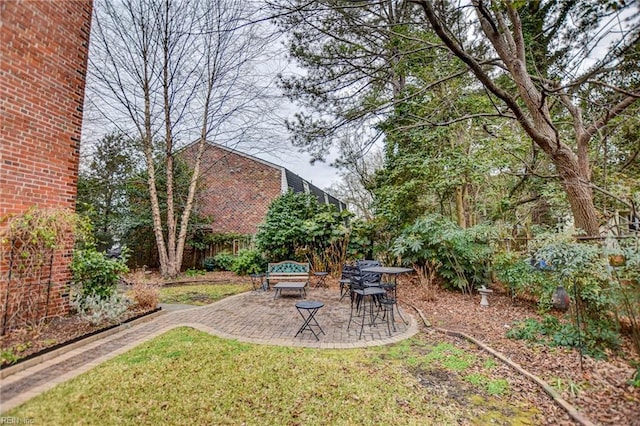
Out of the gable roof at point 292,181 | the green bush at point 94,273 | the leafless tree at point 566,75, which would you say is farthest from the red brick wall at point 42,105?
the gable roof at point 292,181

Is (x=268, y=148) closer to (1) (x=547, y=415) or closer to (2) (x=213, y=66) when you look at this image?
(2) (x=213, y=66)

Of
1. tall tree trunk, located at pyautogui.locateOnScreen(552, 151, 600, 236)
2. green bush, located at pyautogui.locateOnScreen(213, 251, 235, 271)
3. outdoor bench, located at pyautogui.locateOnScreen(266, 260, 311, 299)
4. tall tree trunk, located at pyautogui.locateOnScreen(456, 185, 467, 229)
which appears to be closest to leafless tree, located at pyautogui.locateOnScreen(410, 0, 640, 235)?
tall tree trunk, located at pyautogui.locateOnScreen(552, 151, 600, 236)

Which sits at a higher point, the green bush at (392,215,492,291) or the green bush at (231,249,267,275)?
the green bush at (392,215,492,291)

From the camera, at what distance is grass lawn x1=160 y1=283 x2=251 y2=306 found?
25.2 feet

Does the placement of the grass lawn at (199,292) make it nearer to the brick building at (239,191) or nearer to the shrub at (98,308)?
the shrub at (98,308)

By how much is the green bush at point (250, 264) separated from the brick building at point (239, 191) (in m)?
2.86

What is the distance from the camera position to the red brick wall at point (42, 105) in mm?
4117

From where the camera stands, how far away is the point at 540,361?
155 inches

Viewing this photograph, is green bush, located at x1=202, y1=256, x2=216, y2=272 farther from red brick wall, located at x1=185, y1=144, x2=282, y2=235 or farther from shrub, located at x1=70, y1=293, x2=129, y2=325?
shrub, located at x1=70, y1=293, x2=129, y2=325

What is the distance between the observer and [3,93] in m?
4.06

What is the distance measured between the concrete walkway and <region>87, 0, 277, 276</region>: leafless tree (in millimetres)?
6151

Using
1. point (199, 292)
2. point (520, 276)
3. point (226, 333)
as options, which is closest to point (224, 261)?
point (199, 292)

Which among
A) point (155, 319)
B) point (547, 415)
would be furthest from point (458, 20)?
point (155, 319)

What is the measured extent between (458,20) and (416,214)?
5.65 metres
